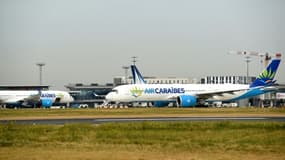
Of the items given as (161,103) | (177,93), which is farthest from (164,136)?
(177,93)

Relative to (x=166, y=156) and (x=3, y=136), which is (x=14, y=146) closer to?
(x=3, y=136)

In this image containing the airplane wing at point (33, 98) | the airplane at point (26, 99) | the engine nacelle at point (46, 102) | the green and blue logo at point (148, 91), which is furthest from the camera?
the airplane at point (26, 99)

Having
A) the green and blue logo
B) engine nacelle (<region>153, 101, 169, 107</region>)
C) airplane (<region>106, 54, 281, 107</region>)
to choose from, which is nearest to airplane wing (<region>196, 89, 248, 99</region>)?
airplane (<region>106, 54, 281, 107</region>)

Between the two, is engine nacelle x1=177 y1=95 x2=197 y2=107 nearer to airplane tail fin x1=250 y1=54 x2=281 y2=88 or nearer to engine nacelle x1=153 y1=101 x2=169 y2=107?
engine nacelle x1=153 y1=101 x2=169 y2=107

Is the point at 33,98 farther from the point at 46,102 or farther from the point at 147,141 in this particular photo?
the point at 147,141

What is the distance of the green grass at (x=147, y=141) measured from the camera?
17031mm

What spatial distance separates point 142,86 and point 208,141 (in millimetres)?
53508

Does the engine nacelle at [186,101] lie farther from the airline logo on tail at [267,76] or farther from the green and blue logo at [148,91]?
the airline logo on tail at [267,76]

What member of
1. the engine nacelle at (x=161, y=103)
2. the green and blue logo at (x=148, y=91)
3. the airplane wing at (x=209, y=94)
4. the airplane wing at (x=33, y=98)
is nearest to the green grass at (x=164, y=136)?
the green and blue logo at (x=148, y=91)

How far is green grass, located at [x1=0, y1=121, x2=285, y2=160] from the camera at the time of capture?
671 inches

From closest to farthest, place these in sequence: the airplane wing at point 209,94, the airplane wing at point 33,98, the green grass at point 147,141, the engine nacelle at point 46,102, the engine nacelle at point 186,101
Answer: the green grass at point 147,141 → the engine nacelle at point 186,101 → the airplane wing at point 209,94 → the engine nacelle at point 46,102 → the airplane wing at point 33,98

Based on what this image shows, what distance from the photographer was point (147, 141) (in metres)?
20.3

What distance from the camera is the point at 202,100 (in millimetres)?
75125

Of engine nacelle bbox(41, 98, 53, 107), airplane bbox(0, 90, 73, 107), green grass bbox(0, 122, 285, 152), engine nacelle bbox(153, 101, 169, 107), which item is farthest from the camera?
airplane bbox(0, 90, 73, 107)
